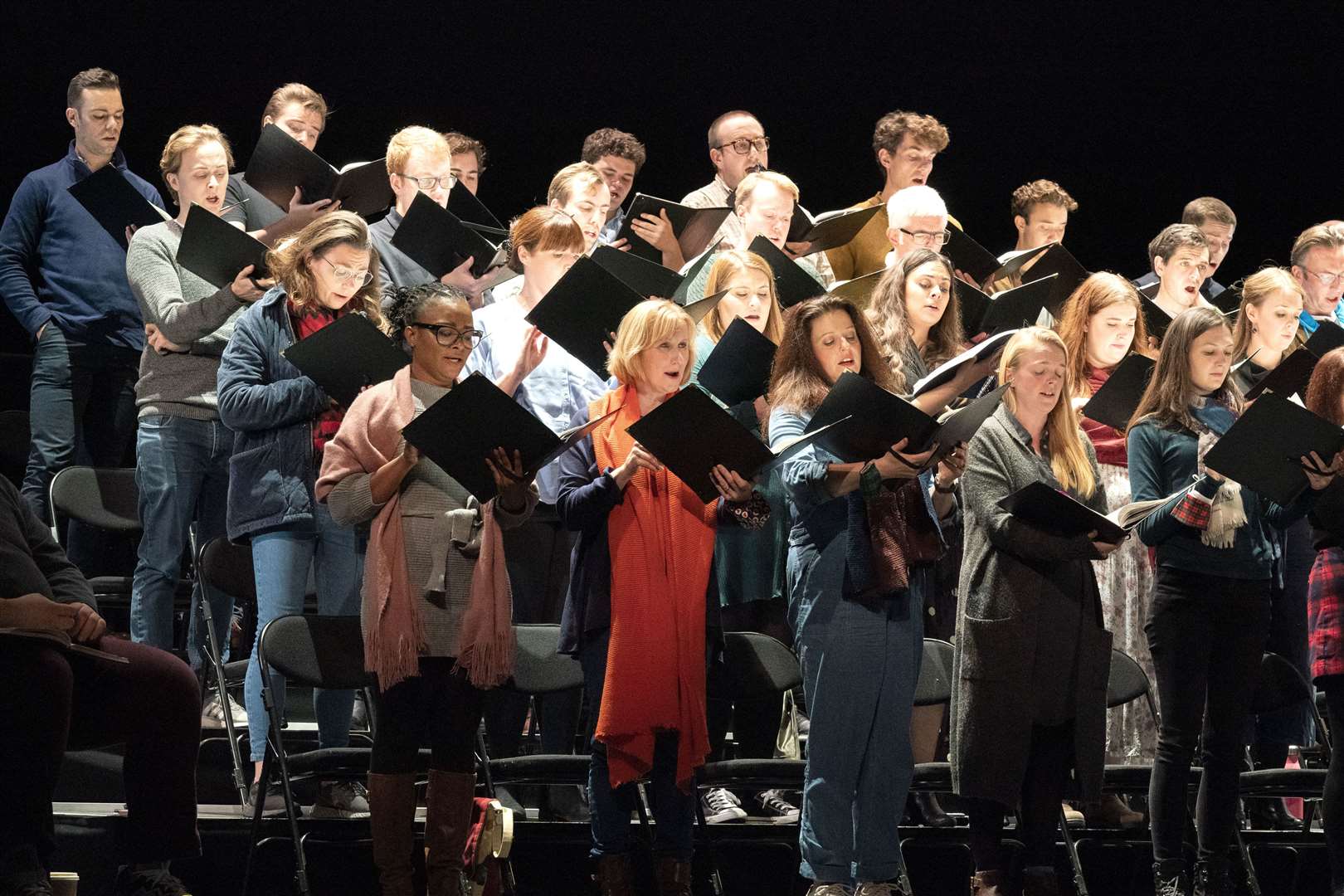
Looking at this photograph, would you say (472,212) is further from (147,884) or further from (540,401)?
(147,884)

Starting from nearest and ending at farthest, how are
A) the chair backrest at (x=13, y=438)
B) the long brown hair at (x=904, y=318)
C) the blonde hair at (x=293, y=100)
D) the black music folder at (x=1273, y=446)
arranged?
the black music folder at (x=1273, y=446) → the long brown hair at (x=904, y=318) → the blonde hair at (x=293, y=100) → the chair backrest at (x=13, y=438)

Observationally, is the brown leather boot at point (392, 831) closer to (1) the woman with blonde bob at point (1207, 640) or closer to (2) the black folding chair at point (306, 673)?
(2) the black folding chair at point (306, 673)

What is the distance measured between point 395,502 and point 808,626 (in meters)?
0.86

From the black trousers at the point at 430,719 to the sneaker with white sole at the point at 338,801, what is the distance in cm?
42

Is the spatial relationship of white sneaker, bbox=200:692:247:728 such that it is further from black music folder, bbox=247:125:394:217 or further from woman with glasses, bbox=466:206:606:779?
black music folder, bbox=247:125:394:217

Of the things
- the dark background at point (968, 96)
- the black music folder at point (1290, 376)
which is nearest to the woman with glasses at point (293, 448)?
the black music folder at point (1290, 376)

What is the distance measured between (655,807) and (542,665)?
481 millimetres

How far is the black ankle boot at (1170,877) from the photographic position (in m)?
3.40

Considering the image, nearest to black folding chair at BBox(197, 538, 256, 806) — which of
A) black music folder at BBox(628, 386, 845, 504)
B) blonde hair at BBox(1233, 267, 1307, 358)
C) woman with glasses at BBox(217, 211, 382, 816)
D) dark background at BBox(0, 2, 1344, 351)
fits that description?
woman with glasses at BBox(217, 211, 382, 816)

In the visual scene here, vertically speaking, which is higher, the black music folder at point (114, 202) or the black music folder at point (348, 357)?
the black music folder at point (114, 202)

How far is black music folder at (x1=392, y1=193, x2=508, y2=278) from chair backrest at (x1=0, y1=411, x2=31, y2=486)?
163cm

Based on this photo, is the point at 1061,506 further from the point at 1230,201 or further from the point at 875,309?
the point at 1230,201

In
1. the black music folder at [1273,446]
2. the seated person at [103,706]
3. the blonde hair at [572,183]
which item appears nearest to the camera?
the seated person at [103,706]

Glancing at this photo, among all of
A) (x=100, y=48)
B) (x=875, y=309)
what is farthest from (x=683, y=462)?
(x=100, y=48)
